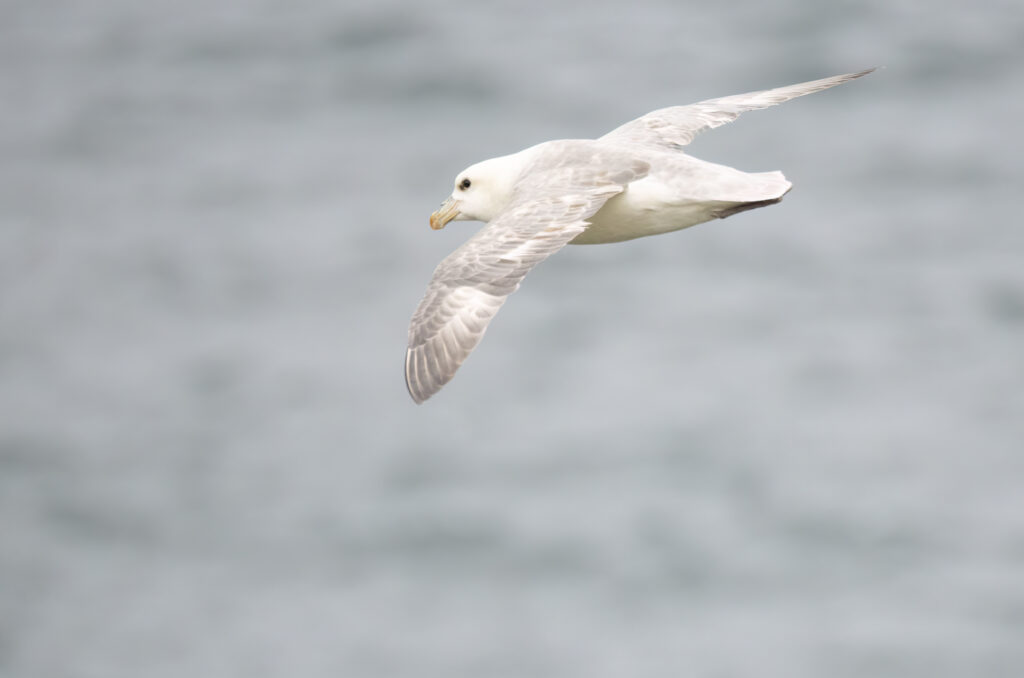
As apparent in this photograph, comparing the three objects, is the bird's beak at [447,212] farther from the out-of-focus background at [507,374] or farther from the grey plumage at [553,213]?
the out-of-focus background at [507,374]

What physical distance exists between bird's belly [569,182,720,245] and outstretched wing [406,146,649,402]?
0.13m

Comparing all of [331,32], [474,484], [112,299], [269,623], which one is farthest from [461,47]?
[269,623]

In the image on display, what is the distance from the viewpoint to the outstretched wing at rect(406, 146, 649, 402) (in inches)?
289

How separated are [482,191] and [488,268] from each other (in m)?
1.46

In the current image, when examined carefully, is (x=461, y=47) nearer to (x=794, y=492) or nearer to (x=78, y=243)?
(x=78, y=243)

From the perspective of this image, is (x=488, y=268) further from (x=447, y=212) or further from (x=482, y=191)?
(x=447, y=212)

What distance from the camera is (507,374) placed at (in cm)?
3369

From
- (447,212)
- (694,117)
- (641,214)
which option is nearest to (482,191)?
(447,212)

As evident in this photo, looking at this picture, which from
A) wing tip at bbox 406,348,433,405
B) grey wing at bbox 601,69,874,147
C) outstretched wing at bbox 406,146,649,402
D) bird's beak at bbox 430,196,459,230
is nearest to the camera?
wing tip at bbox 406,348,433,405

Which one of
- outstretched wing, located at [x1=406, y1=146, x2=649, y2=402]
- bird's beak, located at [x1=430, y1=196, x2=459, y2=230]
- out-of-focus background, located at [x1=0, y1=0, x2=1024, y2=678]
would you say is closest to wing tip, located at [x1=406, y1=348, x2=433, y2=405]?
outstretched wing, located at [x1=406, y1=146, x2=649, y2=402]

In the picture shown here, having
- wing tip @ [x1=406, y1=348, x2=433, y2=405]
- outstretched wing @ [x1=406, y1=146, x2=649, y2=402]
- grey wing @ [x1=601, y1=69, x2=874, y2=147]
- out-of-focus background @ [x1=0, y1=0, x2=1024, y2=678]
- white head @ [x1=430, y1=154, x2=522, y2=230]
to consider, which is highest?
out-of-focus background @ [x1=0, y1=0, x2=1024, y2=678]

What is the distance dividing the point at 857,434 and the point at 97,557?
57.1 ft

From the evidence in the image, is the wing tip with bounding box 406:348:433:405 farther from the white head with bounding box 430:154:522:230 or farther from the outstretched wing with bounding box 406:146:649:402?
the white head with bounding box 430:154:522:230

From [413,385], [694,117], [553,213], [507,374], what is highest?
[507,374]
